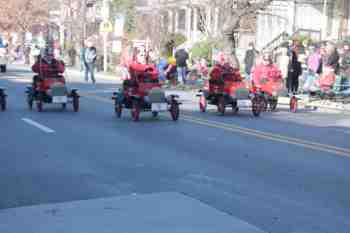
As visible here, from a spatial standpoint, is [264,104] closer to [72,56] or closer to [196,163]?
[196,163]

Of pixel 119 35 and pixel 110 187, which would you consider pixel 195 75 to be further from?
pixel 110 187

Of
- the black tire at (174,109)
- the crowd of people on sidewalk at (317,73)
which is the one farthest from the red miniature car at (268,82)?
the black tire at (174,109)

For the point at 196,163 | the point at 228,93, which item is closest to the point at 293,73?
the point at 228,93

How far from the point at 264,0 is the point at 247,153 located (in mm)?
20273

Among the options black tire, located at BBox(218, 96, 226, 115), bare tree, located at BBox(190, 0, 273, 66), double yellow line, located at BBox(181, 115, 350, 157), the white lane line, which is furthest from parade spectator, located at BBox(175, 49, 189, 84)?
the white lane line

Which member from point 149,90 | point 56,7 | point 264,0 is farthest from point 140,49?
point 56,7

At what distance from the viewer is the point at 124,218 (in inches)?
293

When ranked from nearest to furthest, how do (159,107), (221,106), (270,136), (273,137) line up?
(273,137)
(270,136)
(159,107)
(221,106)

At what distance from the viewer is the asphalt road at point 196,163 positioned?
8.34 metres

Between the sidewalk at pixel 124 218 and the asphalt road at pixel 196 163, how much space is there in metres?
0.32

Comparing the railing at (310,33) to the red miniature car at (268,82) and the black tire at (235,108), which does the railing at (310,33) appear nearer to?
the red miniature car at (268,82)

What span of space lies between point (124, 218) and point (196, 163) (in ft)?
12.2

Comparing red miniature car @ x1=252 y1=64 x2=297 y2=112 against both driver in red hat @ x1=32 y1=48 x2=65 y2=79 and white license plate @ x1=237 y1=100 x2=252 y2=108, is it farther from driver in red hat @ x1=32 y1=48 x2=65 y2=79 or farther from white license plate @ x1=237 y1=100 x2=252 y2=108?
driver in red hat @ x1=32 y1=48 x2=65 y2=79

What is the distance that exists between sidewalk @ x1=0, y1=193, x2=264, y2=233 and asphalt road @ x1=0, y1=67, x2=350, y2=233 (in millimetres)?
323
